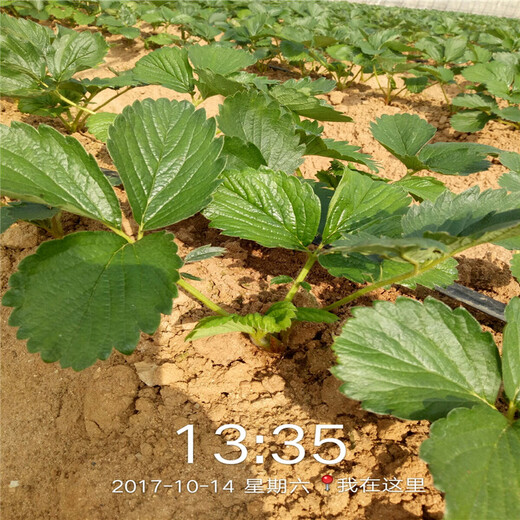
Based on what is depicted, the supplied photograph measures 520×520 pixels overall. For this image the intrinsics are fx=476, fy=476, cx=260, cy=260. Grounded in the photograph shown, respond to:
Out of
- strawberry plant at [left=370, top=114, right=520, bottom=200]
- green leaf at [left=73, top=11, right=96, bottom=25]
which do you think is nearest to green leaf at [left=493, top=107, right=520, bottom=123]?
strawberry plant at [left=370, top=114, right=520, bottom=200]

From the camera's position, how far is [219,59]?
2.03 metres

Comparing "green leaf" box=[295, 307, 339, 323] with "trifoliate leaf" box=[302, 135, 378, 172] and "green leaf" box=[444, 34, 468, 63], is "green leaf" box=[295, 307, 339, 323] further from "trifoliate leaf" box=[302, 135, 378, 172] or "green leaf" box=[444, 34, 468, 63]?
"green leaf" box=[444, 34, 468, 63]

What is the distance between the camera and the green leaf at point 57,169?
1.00 meters

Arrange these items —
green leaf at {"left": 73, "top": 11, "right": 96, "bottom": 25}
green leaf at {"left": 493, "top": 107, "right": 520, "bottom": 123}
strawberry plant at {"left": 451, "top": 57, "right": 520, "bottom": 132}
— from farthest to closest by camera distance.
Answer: green leaf at {"left": 73, "top": 11, "right": 96, "bottom": 25}, strawberry plant at {"left": 451, "top": 57, "right": 520, "bottom": 132}, green leaf at {"left": 493, "top": 107, "right": 520, "bottom": 123}

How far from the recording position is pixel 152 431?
1168 millimetres

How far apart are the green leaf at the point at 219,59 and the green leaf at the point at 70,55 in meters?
0.41

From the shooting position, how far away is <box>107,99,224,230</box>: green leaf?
108 cm

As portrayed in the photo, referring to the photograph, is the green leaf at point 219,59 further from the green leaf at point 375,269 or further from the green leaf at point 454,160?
the green leaf at point 375,269

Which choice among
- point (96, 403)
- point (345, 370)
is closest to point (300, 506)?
point (345, 370)

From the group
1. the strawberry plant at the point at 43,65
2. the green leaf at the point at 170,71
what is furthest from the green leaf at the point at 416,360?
the strawberry plant at the point at 43,65

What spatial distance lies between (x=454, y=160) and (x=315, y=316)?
92 centimetres

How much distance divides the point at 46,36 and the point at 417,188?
163 cm

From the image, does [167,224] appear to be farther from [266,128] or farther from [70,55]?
[70,55]

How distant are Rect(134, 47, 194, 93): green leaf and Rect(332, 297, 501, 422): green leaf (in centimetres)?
133
